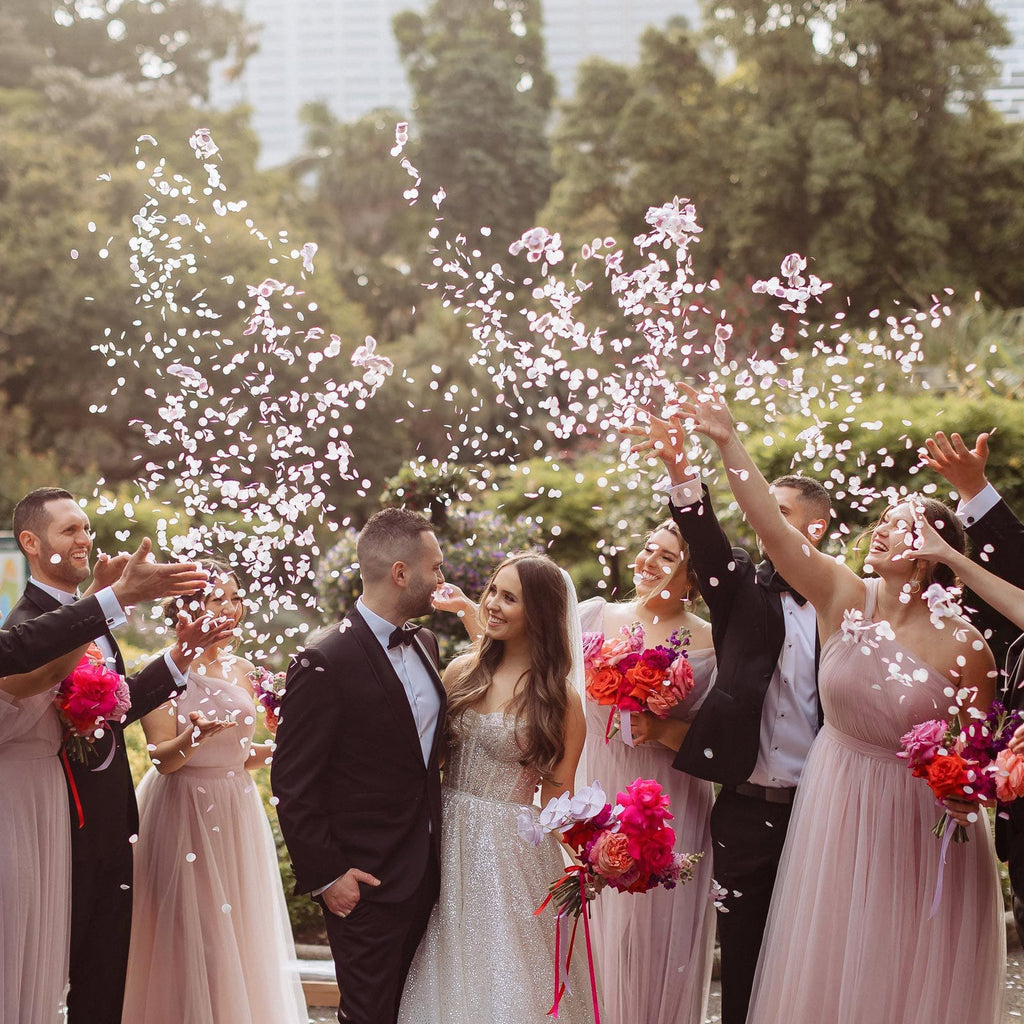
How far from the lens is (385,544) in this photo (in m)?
3.82

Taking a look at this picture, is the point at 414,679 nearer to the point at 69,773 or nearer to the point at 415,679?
the point at 415,679

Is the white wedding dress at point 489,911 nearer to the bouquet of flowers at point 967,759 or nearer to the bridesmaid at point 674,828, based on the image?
the bridesmaid at point 674,828

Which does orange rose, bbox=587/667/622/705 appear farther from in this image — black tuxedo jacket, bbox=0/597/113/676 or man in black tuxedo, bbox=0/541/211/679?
black tuxedo jacket, bbox=0/597/113/676

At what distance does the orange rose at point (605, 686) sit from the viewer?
4.44 metres

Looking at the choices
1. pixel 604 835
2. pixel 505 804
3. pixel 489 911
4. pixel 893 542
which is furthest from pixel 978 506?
pixel 489 911

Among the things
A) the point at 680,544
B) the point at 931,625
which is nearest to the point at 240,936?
the point at 680,544

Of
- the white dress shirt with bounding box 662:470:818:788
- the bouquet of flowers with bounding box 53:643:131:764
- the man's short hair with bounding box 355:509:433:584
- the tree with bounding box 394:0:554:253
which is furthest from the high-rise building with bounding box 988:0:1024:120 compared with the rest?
the bouquet of flowers with bounding box 53:643:131:764

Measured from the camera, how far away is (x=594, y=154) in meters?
21.5

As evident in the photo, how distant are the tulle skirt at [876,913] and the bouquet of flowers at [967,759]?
224mm

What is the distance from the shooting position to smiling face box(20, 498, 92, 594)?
4090 mm

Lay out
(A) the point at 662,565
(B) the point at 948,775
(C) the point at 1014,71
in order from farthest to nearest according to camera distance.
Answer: (C) the point at 1014,71, (A) the point at 662,565, (B) the point at 948,775

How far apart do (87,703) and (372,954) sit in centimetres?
121

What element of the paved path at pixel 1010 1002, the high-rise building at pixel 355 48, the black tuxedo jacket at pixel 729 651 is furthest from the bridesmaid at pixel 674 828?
the high-rise building at pixel 355 48

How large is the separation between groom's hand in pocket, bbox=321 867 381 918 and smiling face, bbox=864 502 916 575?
1.94m
